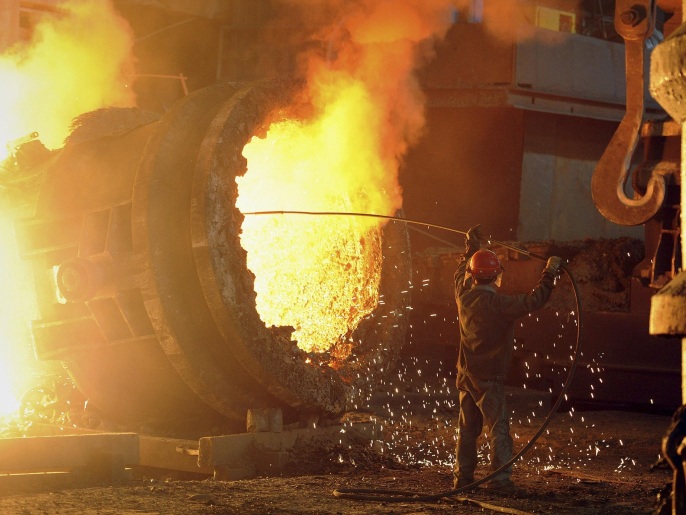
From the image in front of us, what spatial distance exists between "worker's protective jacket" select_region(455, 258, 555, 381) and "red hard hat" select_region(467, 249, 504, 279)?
0.06m

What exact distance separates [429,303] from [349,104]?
9.35ft

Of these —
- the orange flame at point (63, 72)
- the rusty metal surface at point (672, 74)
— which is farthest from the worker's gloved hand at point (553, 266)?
the orange flame at point (63, 72)

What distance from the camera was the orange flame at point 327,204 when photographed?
19.9ft

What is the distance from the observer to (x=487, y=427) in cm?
470

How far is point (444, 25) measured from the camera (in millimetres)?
9484

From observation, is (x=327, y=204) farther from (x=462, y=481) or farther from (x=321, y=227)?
(x=462, y=481)

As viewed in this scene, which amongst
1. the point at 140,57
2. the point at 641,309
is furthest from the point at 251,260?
the point at 140,57

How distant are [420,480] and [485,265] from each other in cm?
124

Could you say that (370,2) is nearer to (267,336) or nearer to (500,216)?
(500,216)

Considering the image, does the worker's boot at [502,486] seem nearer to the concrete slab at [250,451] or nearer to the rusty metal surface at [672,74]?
the concrete slab at [250,451]

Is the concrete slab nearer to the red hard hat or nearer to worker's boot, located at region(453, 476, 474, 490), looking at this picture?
worker's boot, located at region(453, 476, 474, 490)

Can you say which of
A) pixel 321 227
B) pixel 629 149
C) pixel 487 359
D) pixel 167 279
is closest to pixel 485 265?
pixel 487 359

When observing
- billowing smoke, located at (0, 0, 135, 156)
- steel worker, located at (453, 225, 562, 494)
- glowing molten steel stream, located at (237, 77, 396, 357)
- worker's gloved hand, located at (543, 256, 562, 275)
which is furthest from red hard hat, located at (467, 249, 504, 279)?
billowing smoke, located at (0, 0, 135, 156)

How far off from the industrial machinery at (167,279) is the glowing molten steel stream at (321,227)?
48 cm
